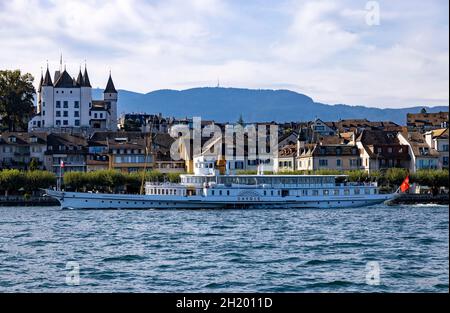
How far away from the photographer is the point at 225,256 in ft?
92.4

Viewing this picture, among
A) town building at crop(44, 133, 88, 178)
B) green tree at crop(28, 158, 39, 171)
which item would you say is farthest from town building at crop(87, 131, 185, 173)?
green tree at crop(28, 158, 39, 171)

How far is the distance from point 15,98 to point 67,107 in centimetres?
795

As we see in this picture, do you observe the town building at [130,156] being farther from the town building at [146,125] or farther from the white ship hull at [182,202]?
the town building at [146,125]

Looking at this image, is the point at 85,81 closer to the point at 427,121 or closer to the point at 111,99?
the point at 111,99

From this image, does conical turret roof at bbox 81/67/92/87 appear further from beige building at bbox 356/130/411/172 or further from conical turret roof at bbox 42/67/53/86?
beige building at bbox 356/130/411/172

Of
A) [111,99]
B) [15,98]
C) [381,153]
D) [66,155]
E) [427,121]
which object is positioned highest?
[111,99]

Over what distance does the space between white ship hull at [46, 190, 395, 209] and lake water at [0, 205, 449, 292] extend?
19585mm

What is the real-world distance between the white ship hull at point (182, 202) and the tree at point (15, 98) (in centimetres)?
4069

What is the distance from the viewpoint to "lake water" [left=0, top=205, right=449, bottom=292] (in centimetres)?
2155

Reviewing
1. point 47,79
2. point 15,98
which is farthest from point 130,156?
point 47,79
